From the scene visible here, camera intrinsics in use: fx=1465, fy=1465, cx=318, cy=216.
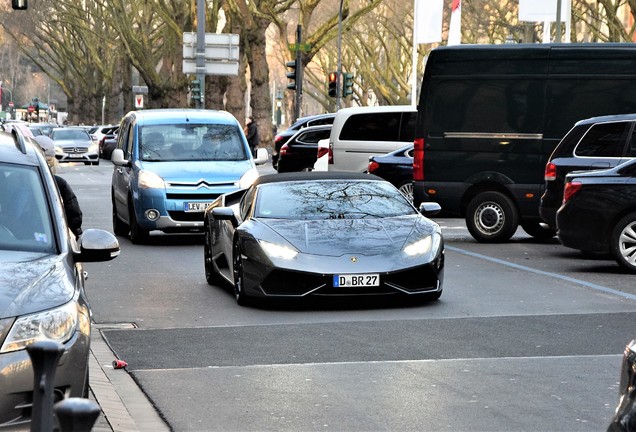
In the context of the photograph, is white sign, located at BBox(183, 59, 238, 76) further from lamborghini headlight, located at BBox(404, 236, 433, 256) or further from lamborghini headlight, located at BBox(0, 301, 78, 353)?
lamborghini headlight, located at BBox(0, 301, 78, 353)

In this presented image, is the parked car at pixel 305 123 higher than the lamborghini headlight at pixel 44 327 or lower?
lower

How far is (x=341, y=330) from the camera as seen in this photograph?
1127 cm

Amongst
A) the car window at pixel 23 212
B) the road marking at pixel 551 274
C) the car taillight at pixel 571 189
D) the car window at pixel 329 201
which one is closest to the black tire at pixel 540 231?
the road marking at pixel 551 274

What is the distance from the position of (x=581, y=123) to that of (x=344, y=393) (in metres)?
10.7

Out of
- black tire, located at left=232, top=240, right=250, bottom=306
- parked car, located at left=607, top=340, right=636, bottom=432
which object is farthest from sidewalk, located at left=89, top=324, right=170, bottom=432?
parked car, located at left=607, top=340, right=636, bottom=432

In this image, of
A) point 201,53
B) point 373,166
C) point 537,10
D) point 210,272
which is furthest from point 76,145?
point 210,272

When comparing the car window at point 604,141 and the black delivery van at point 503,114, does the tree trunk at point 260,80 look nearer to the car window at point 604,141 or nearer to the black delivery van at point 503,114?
the black delivery van at point 503,114

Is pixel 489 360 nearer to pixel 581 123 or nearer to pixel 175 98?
pixel 581 123

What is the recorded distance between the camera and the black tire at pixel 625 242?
16.1 metres

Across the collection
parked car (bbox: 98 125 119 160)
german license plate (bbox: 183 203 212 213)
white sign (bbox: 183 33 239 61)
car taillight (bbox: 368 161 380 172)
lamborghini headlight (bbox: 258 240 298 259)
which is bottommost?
parked car (bbox: 98 125 119 160)

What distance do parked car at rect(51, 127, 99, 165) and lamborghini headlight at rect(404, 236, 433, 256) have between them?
45543 mm

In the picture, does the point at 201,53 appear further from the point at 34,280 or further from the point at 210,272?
the point at 34,280

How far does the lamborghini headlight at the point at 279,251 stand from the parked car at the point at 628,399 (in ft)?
26.8

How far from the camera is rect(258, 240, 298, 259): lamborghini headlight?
496 inches
